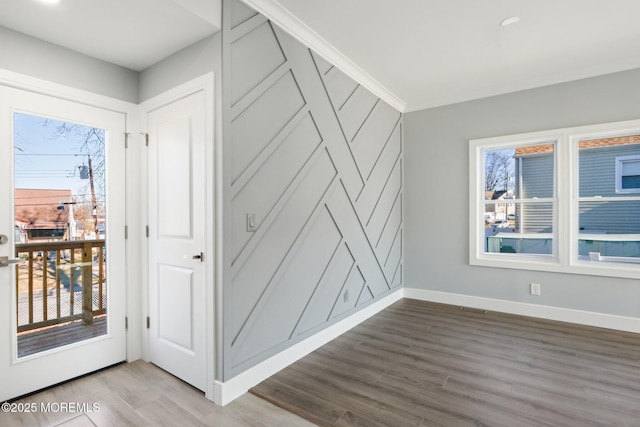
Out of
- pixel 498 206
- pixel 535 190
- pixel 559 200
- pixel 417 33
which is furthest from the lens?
pixel 498 206

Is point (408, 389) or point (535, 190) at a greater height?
point (535, 190)

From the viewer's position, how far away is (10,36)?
211 centimetres

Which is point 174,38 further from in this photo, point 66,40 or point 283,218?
point 283,218

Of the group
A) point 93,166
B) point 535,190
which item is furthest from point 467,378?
point 93,166

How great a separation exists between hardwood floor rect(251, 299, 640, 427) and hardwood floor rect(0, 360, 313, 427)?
16 centimetres

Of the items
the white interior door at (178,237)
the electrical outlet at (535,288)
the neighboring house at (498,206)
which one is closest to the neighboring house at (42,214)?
the white interior door at (178,237)

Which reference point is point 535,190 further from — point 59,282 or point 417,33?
point 59,282

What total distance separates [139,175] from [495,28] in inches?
130

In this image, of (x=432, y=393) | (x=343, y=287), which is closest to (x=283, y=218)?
(x=343, y=287)

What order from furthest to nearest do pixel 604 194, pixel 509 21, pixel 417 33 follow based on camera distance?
pixel 604 194
pixel 417 33
pixel 509 21

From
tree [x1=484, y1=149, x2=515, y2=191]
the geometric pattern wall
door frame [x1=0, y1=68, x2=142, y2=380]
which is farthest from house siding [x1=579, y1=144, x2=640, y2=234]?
door frame [x1=0, y1=68, x2=142, y2=380]

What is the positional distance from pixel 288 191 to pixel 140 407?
1786 millimetres

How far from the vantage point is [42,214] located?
232cm

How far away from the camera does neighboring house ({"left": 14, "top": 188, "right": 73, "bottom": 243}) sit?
222cm
